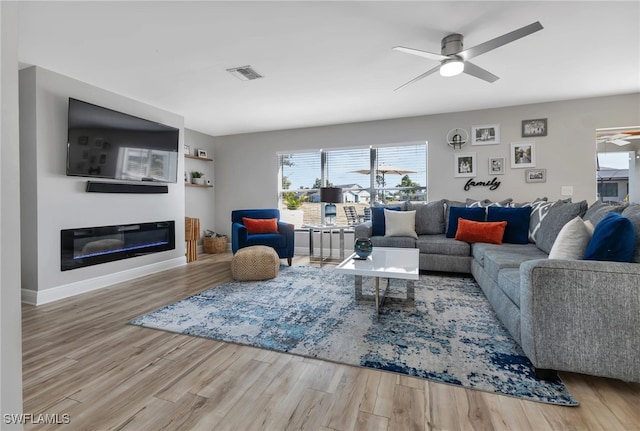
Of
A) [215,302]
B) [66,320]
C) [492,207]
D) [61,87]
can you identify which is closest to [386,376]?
[215,302]

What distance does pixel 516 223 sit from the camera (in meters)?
3.64

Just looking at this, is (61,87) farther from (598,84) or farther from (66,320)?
(598,84)

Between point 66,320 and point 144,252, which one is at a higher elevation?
point 144,252

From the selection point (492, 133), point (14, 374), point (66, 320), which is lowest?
point (66, 320)

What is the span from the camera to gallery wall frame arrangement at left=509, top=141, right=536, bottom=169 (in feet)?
14.5

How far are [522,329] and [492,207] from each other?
255 centimetres

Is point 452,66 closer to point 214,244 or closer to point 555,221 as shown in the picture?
point 555,221

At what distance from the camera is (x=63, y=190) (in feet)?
10.6

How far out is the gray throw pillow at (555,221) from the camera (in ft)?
9.05

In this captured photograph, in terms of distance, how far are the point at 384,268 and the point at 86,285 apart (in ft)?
10.9

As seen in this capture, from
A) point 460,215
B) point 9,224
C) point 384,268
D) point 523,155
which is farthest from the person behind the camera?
point 523,155

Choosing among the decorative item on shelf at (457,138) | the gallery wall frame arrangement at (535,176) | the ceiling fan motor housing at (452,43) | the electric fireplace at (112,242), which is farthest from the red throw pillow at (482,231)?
the electric fireplace at (112,242)

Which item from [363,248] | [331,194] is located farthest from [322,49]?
[331,194]

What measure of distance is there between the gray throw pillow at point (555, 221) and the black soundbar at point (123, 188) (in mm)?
4786
